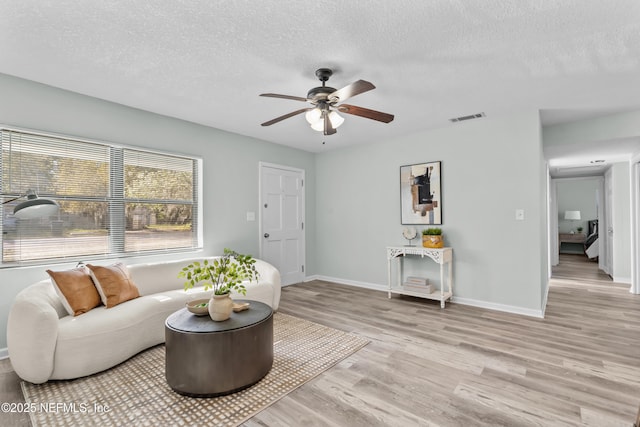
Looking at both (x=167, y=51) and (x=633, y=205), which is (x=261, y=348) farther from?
(x=633, y=205)

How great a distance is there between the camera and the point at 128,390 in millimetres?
2182

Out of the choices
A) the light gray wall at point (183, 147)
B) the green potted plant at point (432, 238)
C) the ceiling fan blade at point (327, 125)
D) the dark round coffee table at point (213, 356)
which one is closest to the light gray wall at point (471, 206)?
the green potted plant at point (432, 238)

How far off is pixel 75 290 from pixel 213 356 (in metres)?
1.46

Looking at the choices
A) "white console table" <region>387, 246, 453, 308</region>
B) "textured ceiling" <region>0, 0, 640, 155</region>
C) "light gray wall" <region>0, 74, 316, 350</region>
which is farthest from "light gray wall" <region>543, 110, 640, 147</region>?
"light gray wall" <region>0, 74, 316, 350</region>

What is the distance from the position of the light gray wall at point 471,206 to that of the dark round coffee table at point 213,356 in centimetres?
316

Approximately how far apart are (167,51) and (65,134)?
1.58 meters

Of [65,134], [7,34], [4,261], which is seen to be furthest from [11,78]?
[4,261]

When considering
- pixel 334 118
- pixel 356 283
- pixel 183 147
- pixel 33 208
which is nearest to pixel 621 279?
pixel 356 283

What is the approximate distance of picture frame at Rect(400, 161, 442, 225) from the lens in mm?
4520

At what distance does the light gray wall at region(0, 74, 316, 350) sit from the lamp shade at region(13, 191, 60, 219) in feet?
2.68

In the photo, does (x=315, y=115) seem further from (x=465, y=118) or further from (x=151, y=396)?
(x=151, y=396)

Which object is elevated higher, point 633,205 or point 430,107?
point 430,107

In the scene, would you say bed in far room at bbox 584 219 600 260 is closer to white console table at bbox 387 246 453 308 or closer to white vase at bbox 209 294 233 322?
white console table at bbox 387 246 453 308

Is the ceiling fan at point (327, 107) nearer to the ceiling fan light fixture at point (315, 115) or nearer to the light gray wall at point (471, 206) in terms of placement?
the ceiling fan light fixture at point (315, 115)
